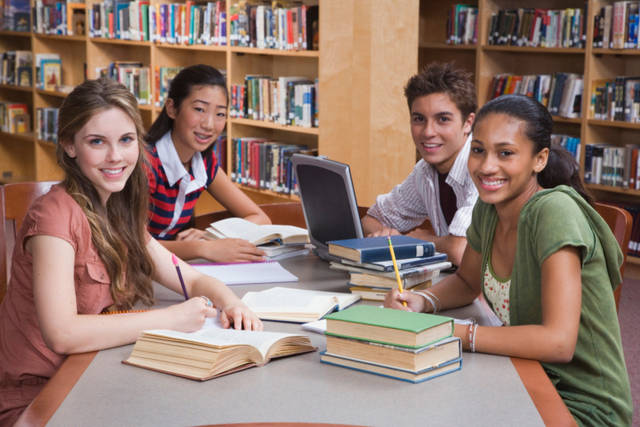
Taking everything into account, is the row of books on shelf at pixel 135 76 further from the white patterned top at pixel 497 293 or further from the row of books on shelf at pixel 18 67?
the white patterned top at pixel 497 293

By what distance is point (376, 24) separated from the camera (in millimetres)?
3756

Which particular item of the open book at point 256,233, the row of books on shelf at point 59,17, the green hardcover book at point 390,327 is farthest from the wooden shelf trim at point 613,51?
the row of books on shelf at point 59,17

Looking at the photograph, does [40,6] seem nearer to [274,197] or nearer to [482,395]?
[274,197]

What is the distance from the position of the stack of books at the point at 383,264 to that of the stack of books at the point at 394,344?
1.44 ft

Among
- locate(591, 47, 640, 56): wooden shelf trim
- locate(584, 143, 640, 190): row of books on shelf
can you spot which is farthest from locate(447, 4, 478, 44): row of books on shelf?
locate(584, 143, 640, 190): row of books on shelf

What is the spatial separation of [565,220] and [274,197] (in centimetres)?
373

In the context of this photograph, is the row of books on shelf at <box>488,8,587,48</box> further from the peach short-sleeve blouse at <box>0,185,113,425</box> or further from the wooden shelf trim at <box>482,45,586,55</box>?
the peach short-sleeve blouse at <box>0,185,113,425</box>

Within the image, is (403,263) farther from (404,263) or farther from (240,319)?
(240,319)

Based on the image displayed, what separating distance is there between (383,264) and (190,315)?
0.51 meters

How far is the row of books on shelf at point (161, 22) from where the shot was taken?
4922 mm

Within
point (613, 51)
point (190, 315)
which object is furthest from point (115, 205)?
point (613, 51)

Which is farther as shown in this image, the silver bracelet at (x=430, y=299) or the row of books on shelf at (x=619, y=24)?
the row of books on shelf at (x=619, y=24)

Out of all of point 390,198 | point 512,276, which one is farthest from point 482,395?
point 390,198

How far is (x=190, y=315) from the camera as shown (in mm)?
1534
